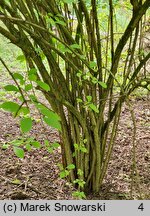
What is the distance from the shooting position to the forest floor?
2.42 metres

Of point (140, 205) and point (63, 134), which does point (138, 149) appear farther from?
point (140, 205)

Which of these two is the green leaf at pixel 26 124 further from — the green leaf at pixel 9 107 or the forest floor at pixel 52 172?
the forest floor at pixel 52 172

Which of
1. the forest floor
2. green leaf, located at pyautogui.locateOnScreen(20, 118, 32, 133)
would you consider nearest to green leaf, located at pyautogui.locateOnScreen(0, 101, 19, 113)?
green leaf, located at pyautogui.locateOnScreen(20, 118, 32, 133)

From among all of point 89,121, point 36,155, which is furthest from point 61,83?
point 36,155

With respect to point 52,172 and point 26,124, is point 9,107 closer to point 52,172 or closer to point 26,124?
point 26,124

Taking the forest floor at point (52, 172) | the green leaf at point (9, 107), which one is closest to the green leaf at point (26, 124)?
the green leaf at point (9, 107)

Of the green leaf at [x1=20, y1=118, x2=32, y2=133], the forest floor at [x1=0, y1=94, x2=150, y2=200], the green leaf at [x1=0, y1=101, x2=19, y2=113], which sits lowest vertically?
the forest floor at [x1=0, y1=94, x2=150, y2=200]

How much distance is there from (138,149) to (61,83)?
1.54 m

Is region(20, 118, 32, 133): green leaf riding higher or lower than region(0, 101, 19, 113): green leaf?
lower

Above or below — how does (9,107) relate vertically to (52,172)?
above

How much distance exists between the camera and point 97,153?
2338 mm

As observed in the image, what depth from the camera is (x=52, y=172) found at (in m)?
2.76

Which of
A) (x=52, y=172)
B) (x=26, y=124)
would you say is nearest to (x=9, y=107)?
(x=26, y=124)

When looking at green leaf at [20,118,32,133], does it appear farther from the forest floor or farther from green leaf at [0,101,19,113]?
the forest floor
